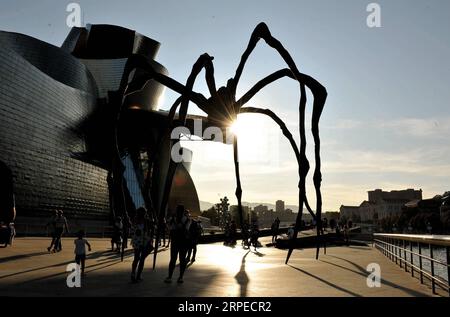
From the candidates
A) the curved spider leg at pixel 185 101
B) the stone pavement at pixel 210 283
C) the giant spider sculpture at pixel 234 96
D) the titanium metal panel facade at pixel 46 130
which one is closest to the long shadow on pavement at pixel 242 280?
the stone pavement at pixel 210 283

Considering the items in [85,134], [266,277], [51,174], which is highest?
[85,134]

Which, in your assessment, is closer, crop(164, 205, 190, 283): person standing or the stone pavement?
the stone pavement

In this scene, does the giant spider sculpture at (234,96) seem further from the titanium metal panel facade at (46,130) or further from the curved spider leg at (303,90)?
the titanium metal panel facade at (46,130)

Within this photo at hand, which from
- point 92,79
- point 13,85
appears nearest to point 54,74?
point 92,79

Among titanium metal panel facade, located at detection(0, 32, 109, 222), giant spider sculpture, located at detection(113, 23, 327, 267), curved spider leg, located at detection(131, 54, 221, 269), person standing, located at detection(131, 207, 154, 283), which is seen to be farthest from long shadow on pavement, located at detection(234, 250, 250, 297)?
titanium metal panel facade, located at detection(0, 32, 109, 222)

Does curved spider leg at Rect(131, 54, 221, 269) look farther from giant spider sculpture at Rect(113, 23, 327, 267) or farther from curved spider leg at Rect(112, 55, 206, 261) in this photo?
curved spider leg at Rect(112, 55, 206, 261)

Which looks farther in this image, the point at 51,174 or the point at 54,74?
the point at 54,74

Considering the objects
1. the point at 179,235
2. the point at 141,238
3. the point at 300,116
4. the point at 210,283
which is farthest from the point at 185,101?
the point at 210,283

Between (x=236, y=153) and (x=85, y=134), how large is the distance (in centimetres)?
5481
